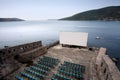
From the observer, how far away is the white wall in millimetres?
27094

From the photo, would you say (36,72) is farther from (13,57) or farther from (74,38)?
(74,38)

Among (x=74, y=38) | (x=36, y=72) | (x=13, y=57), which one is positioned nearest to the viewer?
(x=36, y=72)

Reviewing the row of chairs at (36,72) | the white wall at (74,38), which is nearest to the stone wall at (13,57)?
the row of chairs at (36,72)

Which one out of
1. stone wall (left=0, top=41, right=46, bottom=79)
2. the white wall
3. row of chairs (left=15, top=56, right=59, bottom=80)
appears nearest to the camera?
row of chairs (left=15, top=56, right=59, bottom=80)

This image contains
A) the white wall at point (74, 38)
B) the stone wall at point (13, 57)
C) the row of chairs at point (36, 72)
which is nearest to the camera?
the row of chairs at point (36, 72)

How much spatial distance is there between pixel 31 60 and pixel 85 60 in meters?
11.2

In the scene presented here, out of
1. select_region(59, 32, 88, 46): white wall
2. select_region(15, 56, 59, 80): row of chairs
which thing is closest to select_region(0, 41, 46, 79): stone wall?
select_region(15, 56, 59, 80): row of chairs

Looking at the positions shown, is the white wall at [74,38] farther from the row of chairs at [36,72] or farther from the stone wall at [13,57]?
the row of chairs at [36,72]

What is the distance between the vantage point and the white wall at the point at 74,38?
88.9ft

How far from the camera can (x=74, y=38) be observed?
28.1 metres

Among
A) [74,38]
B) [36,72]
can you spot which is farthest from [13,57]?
[74,38]

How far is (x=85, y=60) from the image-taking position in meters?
20.1

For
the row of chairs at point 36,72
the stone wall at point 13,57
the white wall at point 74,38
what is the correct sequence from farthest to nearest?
the white wall at point 74,38 < the stone wall at point 13,57 < the row of chairs at point 36,72

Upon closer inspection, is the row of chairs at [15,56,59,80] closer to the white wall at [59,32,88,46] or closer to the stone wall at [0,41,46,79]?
the stone wall at [0,41,46,79]
